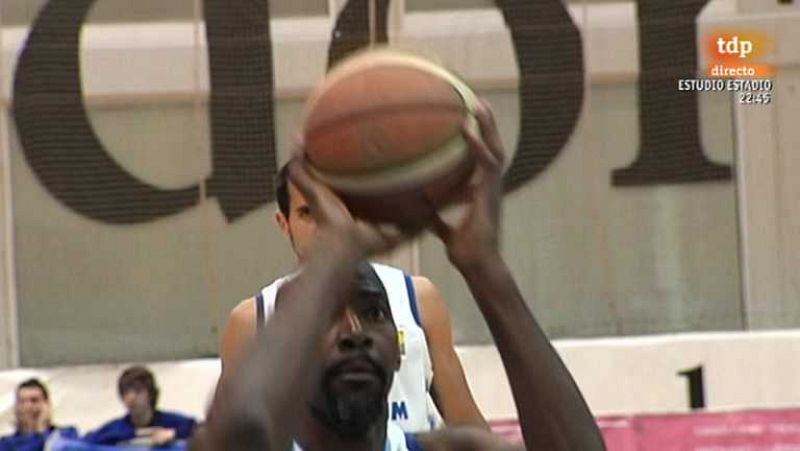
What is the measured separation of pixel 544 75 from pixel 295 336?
9.53m

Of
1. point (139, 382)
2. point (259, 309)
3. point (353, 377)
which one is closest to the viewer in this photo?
point (353, 377)

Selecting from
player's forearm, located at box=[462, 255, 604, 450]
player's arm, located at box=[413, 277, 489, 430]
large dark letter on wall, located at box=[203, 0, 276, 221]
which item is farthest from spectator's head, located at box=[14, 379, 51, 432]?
player's forearm, located at box=[462, 255, 604, 450]

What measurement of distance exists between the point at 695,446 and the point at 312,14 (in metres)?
3.70

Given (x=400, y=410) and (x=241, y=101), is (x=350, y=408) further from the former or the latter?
(x=241, y=101)

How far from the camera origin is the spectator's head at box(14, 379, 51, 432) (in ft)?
36.5

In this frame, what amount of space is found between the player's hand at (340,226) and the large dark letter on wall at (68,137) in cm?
942

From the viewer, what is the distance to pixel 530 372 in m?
3.48

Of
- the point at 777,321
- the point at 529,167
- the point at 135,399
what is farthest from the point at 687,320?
the point at 135,399

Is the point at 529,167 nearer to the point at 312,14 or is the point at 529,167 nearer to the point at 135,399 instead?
the point at 312,14

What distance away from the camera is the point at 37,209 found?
12.8 meters

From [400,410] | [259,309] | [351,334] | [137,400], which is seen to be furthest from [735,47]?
[351,334]

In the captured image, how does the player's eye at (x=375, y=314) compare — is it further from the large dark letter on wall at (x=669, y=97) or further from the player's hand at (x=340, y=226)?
the large dark letter on wall at (x=669, y=97)

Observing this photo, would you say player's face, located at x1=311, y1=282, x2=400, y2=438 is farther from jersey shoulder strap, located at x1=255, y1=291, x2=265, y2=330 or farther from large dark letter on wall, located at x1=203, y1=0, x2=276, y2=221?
large dark letter on wall, located at x1=203, y1=0, x2=276, y2=221

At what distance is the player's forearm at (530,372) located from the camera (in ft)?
11.4
